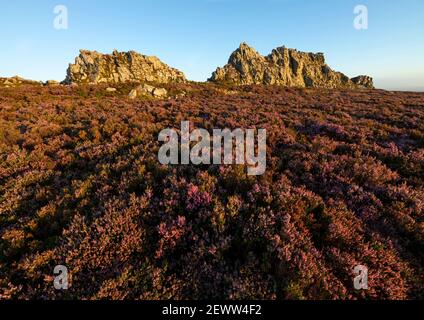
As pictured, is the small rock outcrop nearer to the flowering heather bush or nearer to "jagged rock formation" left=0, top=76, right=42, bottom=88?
"jagged rock formation" left=0, top=76, right=42, bottom=88

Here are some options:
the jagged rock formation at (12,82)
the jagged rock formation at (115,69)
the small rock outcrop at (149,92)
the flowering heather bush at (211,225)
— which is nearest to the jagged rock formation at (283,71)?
the jagged rock formation at (115,69)

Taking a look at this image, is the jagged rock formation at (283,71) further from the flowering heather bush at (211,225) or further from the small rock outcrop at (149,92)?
the flowering heather bush at (211,225)

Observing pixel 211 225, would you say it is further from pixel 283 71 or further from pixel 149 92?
pixel 283 71

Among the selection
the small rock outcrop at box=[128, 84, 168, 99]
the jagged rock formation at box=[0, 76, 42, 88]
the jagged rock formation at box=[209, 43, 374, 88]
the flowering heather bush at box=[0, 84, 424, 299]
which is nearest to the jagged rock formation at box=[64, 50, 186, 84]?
the jagged rock formation at box=[0, 76, 42, 88]

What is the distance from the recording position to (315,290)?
10.5 ft

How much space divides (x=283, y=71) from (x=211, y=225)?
9365 cm

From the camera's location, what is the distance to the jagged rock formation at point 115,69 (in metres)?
52.8


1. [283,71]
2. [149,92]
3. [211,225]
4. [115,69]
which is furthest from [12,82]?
[283,71]

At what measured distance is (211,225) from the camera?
429 cm

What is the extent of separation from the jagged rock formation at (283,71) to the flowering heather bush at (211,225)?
66.5 meters

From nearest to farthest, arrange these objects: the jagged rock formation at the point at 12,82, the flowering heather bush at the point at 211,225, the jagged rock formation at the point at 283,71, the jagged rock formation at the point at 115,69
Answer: the flowering heather bush at the point at 211,225 → the jagged rock formation at the point at 12,82 → the jagged rock formation at the point at 115,69 → the jagged rock formation at the point at 283,71

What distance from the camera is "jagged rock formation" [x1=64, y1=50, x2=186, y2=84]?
173 feet

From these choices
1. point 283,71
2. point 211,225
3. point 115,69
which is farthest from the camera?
point 283,71
